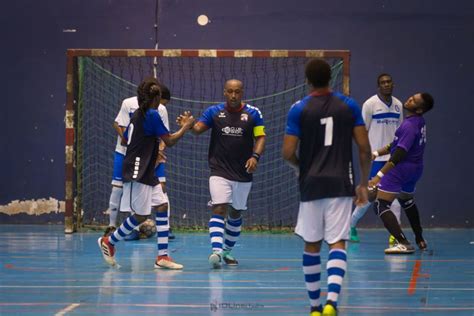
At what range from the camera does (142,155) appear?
411 inches

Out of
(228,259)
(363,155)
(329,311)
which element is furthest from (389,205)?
(329,311)

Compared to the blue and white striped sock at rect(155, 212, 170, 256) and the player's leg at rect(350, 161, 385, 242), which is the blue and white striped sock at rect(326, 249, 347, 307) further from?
the player's leg at rect(350, 161, 385, 242)

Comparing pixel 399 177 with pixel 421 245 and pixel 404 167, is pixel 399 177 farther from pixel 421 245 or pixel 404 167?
pixel 421 245

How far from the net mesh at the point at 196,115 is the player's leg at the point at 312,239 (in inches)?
343

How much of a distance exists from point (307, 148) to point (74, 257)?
5.27 metres

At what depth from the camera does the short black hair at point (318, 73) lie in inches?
290

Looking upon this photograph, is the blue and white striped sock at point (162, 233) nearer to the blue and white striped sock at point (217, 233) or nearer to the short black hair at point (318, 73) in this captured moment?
the blue and white striped sock at point (217, 233)

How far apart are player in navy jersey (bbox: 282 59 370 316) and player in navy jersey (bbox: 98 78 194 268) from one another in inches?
124

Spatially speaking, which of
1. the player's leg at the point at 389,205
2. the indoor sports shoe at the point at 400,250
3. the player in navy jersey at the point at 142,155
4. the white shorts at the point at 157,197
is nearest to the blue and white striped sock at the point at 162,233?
the white shorts at the point at 157,197

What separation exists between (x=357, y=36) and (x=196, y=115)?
305 cm

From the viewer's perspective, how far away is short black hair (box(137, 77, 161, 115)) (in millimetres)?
10242

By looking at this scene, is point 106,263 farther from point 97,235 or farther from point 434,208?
point 434,208

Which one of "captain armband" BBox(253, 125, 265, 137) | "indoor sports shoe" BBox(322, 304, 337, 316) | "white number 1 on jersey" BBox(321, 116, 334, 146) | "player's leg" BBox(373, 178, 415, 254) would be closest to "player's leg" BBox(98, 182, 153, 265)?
"captain armband" BBox(253, 125, 265, 137)

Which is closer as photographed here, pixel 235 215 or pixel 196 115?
pixel 235 215
